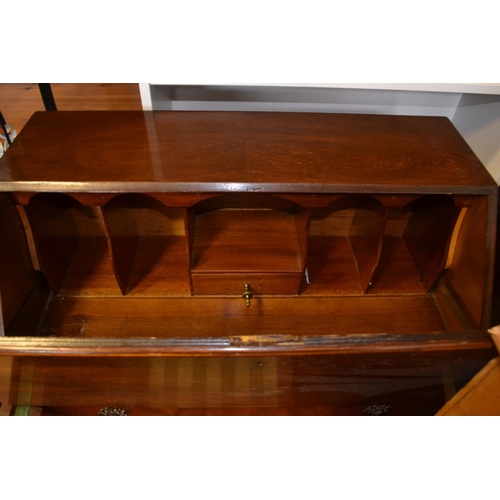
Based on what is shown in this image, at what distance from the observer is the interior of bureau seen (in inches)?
39.1

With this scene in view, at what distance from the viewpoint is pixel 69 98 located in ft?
5.07

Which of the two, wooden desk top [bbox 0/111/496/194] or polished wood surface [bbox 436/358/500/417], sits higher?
wooden desk top [bbox 0/111/496/194]

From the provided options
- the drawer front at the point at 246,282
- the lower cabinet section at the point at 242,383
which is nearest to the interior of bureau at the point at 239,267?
the drawer front at the point at 246,282

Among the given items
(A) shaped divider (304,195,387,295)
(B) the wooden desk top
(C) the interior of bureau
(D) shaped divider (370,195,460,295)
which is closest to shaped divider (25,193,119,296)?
(C) the interior of bureau

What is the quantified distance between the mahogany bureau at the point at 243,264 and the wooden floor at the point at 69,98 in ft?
1.42

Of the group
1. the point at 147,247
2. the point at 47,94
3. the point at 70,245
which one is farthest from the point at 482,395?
the point at 47,94

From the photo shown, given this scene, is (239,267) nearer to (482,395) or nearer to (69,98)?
(482,395)

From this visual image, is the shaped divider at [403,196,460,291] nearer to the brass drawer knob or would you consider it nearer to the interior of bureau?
the interior of bureau

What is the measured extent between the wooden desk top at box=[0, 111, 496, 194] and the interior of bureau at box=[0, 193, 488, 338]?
0.20 feet

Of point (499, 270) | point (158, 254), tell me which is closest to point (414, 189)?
point (499, 270)

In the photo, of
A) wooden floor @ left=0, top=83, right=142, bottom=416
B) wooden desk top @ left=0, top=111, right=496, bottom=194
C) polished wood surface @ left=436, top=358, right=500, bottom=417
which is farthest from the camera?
wooden floor @ left=0, top=83, right=142, bottom=416

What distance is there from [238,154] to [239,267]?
0.97 feet

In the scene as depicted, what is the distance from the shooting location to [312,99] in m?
1.41

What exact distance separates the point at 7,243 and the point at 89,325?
0.88ft
